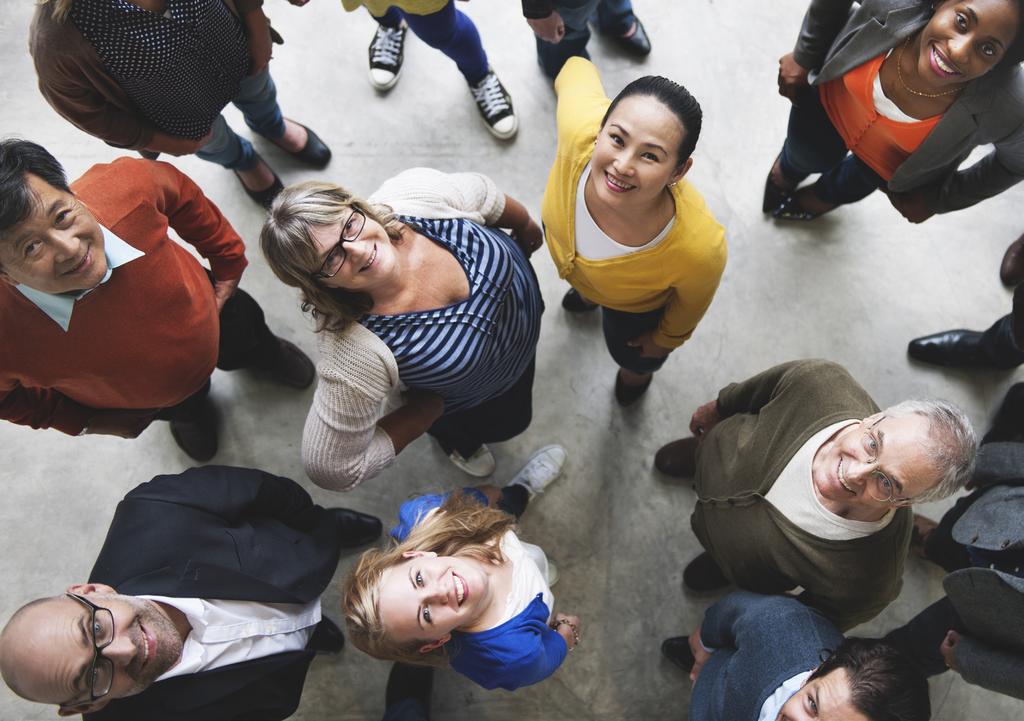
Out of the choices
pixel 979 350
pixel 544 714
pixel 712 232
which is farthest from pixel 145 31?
pixel 979 350

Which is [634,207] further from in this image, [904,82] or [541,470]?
[541,470]

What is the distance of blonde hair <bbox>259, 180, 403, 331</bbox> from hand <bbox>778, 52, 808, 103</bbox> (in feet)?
5.57

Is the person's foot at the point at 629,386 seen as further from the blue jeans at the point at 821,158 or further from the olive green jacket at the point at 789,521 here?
the blue jeans at the point at 821,158

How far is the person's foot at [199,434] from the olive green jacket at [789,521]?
89.5 inches

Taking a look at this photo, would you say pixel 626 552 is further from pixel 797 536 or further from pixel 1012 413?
pixel 1012 413

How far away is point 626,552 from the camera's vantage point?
115 inches

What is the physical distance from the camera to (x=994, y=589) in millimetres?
1724

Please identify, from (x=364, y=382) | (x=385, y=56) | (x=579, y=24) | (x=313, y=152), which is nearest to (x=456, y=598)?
(x=364, y=382)

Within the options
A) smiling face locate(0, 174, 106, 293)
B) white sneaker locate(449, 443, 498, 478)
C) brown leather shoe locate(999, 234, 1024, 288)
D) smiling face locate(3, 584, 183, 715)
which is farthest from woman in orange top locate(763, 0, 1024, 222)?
smiling face locate(3, 584, 183, 715)

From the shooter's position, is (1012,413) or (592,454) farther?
(592,454)

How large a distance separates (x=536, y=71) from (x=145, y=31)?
2212 mm

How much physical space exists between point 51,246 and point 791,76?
101 inches

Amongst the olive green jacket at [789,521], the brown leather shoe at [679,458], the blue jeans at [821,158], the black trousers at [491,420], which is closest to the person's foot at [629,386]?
the brown leather shoe at [679,458]

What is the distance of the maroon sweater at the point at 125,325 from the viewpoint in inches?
71.1
